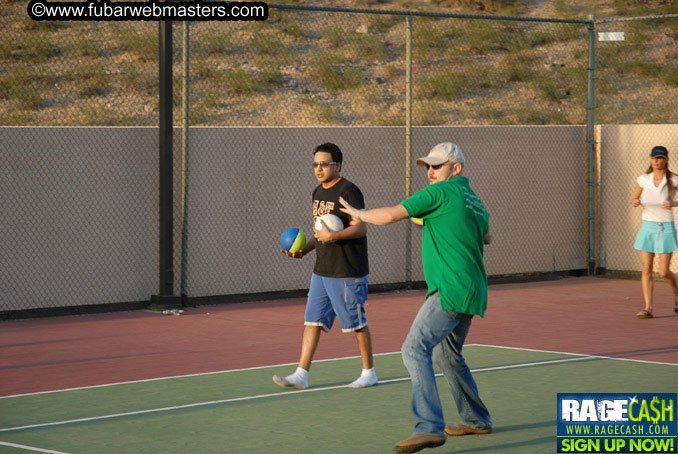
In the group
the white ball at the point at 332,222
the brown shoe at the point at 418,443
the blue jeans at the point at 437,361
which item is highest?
the white ball at the point at 332,222

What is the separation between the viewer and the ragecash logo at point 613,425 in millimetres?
6871

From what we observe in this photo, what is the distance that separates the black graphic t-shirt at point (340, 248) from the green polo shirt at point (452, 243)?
198 centimetres

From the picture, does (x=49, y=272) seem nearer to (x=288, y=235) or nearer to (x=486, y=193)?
(x=288, y=235)

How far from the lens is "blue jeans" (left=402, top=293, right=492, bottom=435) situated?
7.29 metres

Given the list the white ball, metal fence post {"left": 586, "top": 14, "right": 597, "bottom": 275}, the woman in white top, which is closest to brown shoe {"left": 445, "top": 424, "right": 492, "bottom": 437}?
the white ball

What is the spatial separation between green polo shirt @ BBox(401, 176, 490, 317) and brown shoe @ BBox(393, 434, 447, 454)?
823mm

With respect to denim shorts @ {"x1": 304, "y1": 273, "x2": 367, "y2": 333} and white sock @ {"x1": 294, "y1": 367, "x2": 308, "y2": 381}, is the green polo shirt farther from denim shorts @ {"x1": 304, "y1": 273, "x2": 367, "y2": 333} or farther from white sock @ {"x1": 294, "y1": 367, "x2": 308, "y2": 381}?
white sock @ {"x1": 294, "y1": 367, "x2": 308, "y2": 381}

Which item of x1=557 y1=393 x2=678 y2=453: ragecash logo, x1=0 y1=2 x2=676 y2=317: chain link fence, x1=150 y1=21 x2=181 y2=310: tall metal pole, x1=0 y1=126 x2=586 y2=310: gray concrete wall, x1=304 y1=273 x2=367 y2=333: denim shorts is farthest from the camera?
x1=150 y1=21 x2=181 y2=310: tall metal pole

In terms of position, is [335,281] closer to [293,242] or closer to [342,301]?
[342,301]

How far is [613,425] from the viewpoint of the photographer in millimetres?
7113

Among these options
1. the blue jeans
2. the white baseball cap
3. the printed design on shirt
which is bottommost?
the blue jeans

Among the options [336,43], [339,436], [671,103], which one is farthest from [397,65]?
[339,436]

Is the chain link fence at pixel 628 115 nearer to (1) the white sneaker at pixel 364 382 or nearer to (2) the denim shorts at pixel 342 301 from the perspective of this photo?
(1) the white sneaker at pixel 364 382

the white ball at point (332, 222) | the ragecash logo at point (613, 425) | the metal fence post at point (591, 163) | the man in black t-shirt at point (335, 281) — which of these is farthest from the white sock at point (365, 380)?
the metal fence post at point (591, 163)
